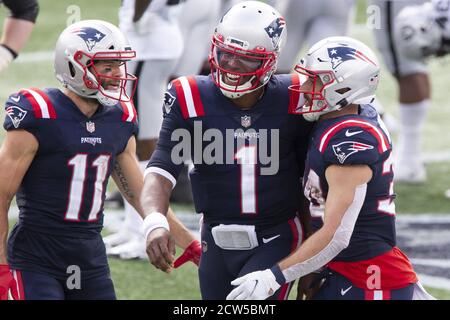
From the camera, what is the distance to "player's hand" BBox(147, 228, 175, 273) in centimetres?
430

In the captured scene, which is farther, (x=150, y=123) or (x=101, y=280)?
(x=150, y=123)

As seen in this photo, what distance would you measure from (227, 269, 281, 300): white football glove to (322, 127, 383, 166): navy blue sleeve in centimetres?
48

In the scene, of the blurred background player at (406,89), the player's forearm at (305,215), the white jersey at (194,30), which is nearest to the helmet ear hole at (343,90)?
the player's forearm at (305,215)

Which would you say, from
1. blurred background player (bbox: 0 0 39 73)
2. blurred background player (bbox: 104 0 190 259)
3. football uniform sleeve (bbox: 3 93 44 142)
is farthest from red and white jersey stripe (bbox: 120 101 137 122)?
blurred background player (bbox: 0 0 39 73)

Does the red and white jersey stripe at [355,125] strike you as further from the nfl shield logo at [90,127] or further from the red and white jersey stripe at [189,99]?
the nfl shield logo at [90,127]

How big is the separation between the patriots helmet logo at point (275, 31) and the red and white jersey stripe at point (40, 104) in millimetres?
917

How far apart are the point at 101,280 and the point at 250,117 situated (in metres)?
0.91

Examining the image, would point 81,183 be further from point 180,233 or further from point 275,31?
point 275,31

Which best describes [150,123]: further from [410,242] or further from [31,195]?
[31,195]

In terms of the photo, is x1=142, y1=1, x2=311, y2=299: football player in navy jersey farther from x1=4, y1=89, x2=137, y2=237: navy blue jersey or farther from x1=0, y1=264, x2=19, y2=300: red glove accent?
x1=0, y1=264, x2=19, y2=300: red glove accent

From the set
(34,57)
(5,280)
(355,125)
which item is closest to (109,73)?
(5,280)

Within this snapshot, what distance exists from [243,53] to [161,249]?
836 mm

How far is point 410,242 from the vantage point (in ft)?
23.7
